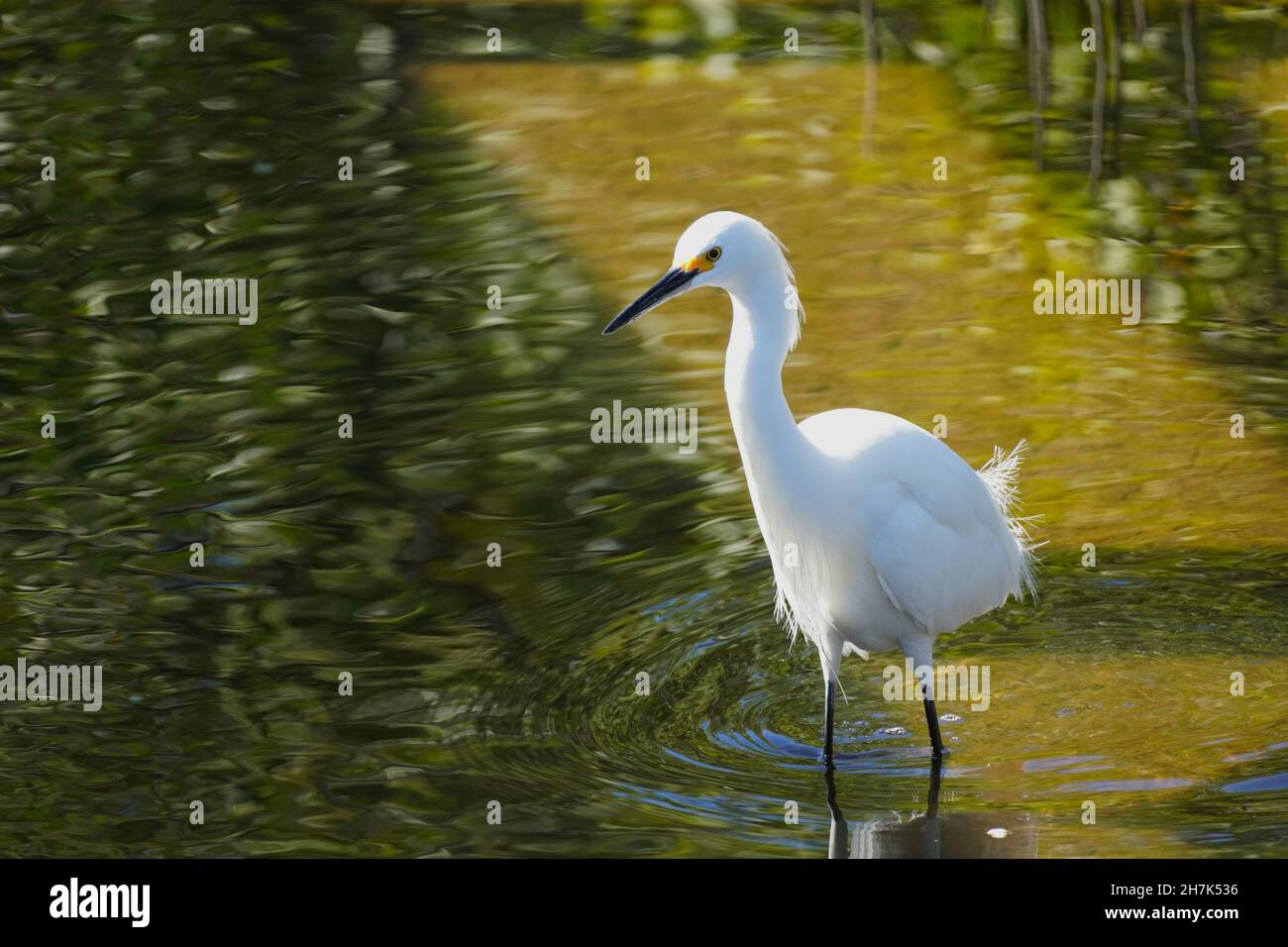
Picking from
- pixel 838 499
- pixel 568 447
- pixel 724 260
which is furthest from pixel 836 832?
pixel 568 447

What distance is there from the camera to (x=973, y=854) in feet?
14.6

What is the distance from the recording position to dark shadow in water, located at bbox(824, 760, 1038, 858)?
14.6ft

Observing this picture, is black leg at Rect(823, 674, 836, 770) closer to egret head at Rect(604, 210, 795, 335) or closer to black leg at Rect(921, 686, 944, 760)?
black leg at Rect(921, 686, 944, 760)

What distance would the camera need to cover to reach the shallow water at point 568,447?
484 centimetres

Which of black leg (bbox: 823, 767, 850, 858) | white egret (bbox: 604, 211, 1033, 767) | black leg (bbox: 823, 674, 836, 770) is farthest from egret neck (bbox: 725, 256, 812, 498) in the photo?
black leg (bbox: 823, 767, 850, 858)

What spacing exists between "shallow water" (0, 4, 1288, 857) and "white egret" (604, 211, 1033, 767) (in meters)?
0.37

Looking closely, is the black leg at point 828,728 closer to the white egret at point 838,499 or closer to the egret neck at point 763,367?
the white egret at point 838,499

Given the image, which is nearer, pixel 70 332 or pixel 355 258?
pixel 70 332

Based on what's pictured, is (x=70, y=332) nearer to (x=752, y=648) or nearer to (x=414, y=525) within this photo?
(x=414, y=525)

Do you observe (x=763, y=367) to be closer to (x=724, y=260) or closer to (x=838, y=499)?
(x=724, y=260)

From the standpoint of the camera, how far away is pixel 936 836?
14.9 ft

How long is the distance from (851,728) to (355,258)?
4.55 meters

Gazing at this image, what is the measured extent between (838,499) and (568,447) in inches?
90.5

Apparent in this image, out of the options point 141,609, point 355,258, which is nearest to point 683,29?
point 355,258
